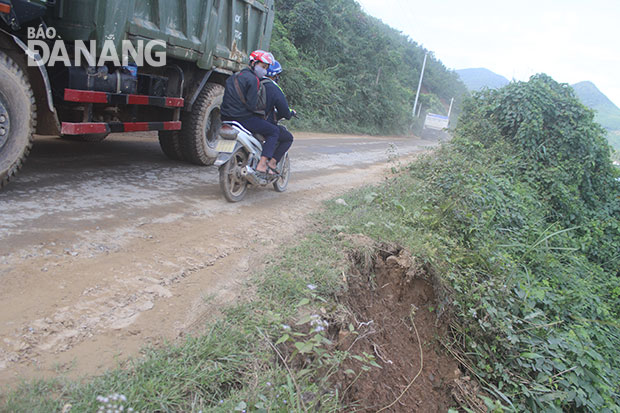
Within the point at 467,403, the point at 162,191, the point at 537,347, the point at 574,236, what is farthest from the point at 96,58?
the point at 574,236

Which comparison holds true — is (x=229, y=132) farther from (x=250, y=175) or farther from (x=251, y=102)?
(x=250, y=175)

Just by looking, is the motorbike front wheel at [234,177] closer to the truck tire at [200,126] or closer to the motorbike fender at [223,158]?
the motorbike fender at [223,158]

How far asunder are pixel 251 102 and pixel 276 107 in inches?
14.1

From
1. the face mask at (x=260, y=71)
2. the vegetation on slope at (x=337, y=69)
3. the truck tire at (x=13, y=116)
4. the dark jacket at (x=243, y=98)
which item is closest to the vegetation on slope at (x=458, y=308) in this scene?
the dark jacket at (x=243, y=98)

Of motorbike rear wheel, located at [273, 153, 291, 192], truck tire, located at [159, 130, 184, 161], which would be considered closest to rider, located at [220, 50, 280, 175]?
motorbike rear wheel, located at [273, 153, 291, 192]

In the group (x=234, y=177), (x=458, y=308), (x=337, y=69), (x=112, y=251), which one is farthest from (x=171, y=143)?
(x=337, y=69)

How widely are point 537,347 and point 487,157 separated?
257 inches

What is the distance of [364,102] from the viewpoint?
26406 mm

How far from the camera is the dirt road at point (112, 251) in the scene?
2.30 m

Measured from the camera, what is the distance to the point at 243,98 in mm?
5297

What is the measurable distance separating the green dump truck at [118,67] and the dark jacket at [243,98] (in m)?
1.10

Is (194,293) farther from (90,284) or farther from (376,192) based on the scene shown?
(376,192)

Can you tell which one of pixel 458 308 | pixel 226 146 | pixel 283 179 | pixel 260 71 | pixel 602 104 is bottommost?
pixel 458 308

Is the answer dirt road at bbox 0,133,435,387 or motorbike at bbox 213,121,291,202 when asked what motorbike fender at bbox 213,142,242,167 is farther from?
dirt road at bbox 0,133,435,387
